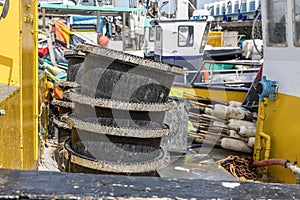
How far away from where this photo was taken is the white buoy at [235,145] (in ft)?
19.2

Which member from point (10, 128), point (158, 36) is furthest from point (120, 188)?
point (158, 36)

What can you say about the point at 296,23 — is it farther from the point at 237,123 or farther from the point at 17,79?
the point at 17,79

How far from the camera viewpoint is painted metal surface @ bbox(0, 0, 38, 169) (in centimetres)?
251

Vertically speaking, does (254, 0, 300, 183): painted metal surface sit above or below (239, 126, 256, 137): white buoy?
above

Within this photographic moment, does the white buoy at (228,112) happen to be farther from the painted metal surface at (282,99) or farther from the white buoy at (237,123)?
the painted metal surface at (282,99)

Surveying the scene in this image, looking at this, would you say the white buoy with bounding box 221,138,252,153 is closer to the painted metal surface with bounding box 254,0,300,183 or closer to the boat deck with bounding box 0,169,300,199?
the painted metal surface with bounding box 254,0,300,183

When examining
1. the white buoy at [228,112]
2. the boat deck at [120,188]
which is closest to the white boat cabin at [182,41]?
the white buoy at [228,112]

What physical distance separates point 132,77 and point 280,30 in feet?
10.3

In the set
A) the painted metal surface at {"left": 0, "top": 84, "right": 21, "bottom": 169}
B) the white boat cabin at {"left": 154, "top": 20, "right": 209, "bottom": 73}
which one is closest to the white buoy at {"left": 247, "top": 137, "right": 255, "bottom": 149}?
the painted metal surface at {"left": 0, "top": 84, "right": 21, "bottom": 169}

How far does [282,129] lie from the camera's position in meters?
5.03

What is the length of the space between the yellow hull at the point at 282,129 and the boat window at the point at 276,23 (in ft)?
2.38

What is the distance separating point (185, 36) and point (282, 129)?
33.8 feet

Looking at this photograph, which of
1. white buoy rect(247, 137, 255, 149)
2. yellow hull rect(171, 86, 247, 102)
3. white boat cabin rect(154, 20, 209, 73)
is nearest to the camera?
white buoy rect(247, 137, 255, 149)

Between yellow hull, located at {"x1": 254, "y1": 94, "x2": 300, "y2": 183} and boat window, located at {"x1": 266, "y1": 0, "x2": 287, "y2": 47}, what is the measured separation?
0.73 meters
